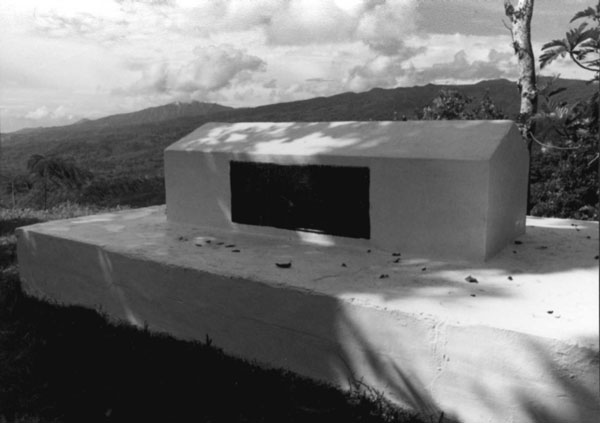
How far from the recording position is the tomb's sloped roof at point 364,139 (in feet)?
13.8

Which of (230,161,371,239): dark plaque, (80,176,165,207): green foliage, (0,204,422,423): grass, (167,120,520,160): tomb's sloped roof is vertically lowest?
(80,176,165,207): green foliage

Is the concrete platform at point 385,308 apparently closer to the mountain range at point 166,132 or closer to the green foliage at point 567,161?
the green foliage at point 567,161

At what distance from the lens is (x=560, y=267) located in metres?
3.95

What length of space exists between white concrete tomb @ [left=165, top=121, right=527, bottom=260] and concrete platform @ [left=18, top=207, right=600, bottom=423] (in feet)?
0.57

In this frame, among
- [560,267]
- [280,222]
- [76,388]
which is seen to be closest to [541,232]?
[560,267]

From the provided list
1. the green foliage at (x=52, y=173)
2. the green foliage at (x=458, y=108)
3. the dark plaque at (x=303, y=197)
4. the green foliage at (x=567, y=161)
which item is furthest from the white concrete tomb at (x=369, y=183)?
the green foliage at (x=52, y=173)

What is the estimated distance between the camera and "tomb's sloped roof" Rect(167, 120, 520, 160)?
4.20 m

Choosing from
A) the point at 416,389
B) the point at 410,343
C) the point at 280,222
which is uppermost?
the point at 280,222

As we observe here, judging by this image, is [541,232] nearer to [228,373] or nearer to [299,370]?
[299,370]

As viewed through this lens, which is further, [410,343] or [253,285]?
[253,285]

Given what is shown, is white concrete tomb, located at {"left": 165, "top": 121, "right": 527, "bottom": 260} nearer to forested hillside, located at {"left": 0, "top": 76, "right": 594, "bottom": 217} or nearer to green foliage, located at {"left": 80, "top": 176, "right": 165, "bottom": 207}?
forested hillside, located at {"left": 0, "top": 76, "right": 594, "bottom": 217}

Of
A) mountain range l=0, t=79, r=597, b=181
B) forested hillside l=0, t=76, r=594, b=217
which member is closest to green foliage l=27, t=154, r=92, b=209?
A: forested hillside l=0, t=76, r=594, b=217

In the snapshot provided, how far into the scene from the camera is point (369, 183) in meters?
4.46

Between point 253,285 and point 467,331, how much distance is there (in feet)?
4.88
